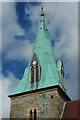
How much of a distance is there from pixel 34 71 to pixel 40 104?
3.67 m

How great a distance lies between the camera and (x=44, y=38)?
26.2m

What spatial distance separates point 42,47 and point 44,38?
129 cm

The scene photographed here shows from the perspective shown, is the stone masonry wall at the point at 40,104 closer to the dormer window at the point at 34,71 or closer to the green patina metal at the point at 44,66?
the green patina metal at the point at 44,66

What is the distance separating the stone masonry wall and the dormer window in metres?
1.68

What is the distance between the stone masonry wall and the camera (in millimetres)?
21094

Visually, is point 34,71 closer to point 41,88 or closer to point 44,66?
point 44,66

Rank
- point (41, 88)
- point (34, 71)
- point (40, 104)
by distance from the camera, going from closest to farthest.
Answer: point (40, 104) → point (41, 88) → point (34, 71)

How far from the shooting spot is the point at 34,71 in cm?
2406

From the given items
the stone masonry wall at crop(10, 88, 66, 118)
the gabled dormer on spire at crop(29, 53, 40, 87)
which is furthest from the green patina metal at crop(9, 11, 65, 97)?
the stone masonry wall at crop(10, 88, 66, 118)

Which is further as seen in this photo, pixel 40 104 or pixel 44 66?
pixel 44 66

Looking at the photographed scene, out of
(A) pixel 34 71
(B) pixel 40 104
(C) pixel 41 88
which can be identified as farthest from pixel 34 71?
(B) pixel 40 104

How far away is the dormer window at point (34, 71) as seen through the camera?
932 inches

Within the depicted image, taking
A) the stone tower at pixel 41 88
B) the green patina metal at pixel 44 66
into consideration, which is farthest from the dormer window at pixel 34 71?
the green patina metal at pixel 44 66

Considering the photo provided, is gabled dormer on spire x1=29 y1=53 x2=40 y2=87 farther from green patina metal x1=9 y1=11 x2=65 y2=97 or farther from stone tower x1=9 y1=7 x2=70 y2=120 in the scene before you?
green patina metal x1=9 y1=11 x2=65 y2=97
